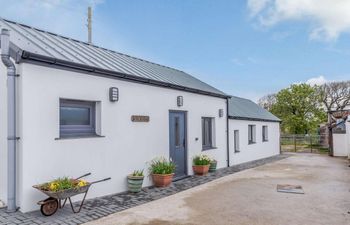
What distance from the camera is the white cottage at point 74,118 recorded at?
539 centimetres

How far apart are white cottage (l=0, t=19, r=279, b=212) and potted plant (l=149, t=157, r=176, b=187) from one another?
0.27 metres

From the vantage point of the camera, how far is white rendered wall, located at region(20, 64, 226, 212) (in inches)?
215

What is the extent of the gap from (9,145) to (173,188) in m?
4.37

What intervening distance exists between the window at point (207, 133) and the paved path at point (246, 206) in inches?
99.9

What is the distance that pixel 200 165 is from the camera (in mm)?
10133

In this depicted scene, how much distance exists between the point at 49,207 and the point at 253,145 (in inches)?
505

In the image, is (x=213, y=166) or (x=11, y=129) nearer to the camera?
(x=11, y=129)

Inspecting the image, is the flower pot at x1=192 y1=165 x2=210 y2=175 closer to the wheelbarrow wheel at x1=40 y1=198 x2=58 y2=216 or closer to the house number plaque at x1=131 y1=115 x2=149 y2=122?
the house number plaque at x1=131 y1=115 x2=149 y2=122

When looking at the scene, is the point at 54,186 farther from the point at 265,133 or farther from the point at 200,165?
the point at 265,133

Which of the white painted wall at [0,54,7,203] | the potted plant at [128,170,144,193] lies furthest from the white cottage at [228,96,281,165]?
the white painted wall at [0,54,7,203]

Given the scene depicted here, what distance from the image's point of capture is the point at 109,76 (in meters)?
7.09

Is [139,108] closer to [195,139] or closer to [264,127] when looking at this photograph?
[195,139]

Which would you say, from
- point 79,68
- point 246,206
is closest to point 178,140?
point 246,206

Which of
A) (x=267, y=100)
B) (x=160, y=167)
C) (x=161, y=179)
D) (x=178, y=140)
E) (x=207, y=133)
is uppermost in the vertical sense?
(x=267, y=100)
